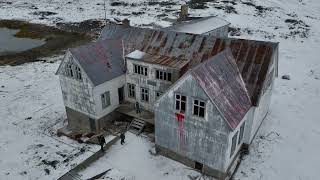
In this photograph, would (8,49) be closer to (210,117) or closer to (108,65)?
(108,65)

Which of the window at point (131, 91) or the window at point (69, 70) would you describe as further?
the window at point (131, 91)

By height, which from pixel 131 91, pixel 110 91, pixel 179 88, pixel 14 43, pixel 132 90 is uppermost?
pixel 179 88

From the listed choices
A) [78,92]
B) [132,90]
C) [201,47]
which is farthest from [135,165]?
[201,47]

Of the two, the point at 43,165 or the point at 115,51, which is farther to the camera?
the point at 115,51

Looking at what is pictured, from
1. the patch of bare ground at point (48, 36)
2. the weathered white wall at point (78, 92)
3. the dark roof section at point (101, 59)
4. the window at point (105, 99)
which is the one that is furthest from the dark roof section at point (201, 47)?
the patch of bare ground at point (48, 36)

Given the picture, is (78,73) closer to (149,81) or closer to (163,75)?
(149,81)

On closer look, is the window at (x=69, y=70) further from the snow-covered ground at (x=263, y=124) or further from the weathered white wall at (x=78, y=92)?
the snow-covered ground at (x=263, y=124)

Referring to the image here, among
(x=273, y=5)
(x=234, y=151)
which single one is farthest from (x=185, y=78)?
(x=273, y=5)
